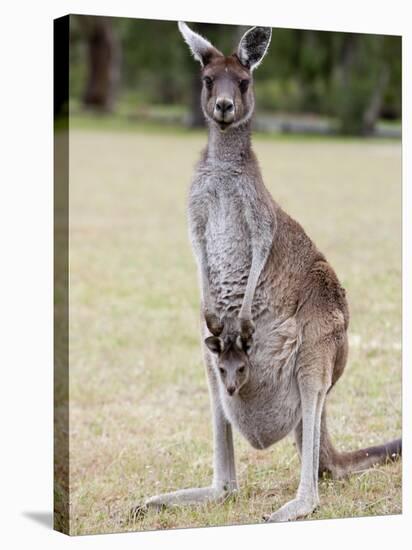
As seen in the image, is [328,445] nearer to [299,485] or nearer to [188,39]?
[299,485]

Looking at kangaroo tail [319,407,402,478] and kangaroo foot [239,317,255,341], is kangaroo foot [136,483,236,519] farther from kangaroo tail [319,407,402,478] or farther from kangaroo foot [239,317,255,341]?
kangaroo foot [239,317,255,341]

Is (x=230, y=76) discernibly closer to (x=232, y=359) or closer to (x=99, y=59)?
(x=232, y=359)

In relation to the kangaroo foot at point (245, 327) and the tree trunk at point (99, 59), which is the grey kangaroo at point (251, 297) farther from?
the tree trunk at point (99, 59)

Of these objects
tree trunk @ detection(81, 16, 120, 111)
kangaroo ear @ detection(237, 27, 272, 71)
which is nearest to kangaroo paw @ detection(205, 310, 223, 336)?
kangaroo ear @ detection(237, 27, 272, 71)

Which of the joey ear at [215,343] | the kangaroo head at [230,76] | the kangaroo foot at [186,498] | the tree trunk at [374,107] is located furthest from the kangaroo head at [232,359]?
the tree trunk at [374,107]

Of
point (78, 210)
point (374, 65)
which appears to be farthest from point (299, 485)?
point (374, 65)

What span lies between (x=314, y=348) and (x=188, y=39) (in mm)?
1509

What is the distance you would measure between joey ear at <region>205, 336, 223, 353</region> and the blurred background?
12.6 metres

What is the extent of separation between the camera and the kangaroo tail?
5.40m

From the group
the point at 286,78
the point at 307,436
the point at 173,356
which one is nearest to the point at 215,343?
the point at 307,436

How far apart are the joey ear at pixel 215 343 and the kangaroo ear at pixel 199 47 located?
1.24 meters

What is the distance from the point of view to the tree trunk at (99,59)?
24.4 meters

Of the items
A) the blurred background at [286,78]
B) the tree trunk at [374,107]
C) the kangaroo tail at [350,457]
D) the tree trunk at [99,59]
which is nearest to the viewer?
the kangaroo tail at [350,457]
